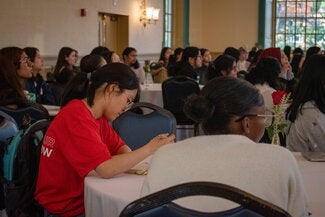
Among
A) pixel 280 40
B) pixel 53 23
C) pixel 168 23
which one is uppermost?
pixel 168 23

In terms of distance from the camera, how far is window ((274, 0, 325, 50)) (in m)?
14.2

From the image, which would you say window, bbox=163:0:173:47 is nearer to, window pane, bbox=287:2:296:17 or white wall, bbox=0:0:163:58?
white wall, bbox=0:0:163:58

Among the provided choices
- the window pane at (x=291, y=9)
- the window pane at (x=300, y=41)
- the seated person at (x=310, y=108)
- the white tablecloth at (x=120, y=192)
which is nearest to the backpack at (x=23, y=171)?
the white tablecloth at (x=120, y=192)

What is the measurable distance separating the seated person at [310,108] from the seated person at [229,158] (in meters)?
1.41

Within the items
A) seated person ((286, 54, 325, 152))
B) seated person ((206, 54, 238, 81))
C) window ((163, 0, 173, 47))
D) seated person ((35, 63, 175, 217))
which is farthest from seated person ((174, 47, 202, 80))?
seated person ((35, 63, 175, 217))

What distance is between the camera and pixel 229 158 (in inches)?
57.7

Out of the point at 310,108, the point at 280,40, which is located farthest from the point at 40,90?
the point at 280,40

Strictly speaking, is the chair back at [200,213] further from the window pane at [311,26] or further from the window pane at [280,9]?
the window pane at [280,9]

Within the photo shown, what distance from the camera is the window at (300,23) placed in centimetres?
1419

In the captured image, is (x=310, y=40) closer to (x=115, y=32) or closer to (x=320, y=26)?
(x=320, y=26)

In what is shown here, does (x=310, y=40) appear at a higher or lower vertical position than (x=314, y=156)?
higher

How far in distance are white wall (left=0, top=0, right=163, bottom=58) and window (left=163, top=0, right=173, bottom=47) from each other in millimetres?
1880

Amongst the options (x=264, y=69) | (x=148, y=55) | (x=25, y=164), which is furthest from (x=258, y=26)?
(x=25, y=164)

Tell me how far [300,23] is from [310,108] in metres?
11.9
